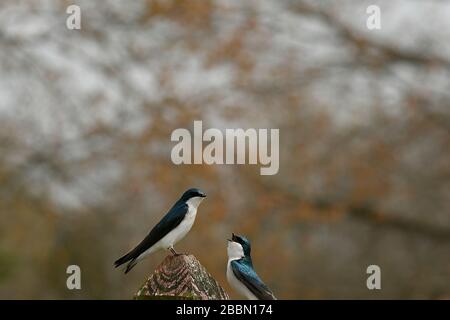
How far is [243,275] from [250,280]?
0.04m

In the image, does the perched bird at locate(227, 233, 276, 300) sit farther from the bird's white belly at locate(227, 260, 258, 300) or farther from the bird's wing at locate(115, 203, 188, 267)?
the bird's wing at locate(115, 203, 188, 267)

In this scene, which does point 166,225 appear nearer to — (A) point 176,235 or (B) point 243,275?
(A) point 176,235

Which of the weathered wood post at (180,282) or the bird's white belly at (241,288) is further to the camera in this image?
the bird's white belly at (241,288)

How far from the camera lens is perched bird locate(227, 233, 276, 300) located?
10.1 feet

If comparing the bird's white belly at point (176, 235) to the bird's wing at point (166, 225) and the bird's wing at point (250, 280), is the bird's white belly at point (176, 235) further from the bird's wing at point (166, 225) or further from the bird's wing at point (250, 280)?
the bird's wing at point (250, 280)

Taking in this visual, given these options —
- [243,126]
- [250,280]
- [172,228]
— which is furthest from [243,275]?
[243,126]

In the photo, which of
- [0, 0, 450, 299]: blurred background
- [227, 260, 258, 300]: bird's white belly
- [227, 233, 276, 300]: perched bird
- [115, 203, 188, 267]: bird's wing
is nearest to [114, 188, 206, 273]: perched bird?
[115, 203, 188, 267]: bird's wing

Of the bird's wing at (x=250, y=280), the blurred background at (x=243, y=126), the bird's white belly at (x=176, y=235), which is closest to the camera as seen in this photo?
the bird's wing at (x=250, y=280)

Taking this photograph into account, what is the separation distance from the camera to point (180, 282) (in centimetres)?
294

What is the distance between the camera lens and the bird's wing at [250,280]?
3080 millimetres

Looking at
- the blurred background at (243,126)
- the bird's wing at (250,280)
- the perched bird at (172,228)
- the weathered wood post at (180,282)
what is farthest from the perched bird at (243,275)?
the blurred background at (243,126)

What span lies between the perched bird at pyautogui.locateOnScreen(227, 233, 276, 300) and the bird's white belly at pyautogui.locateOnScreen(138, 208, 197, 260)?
207 millimetres
